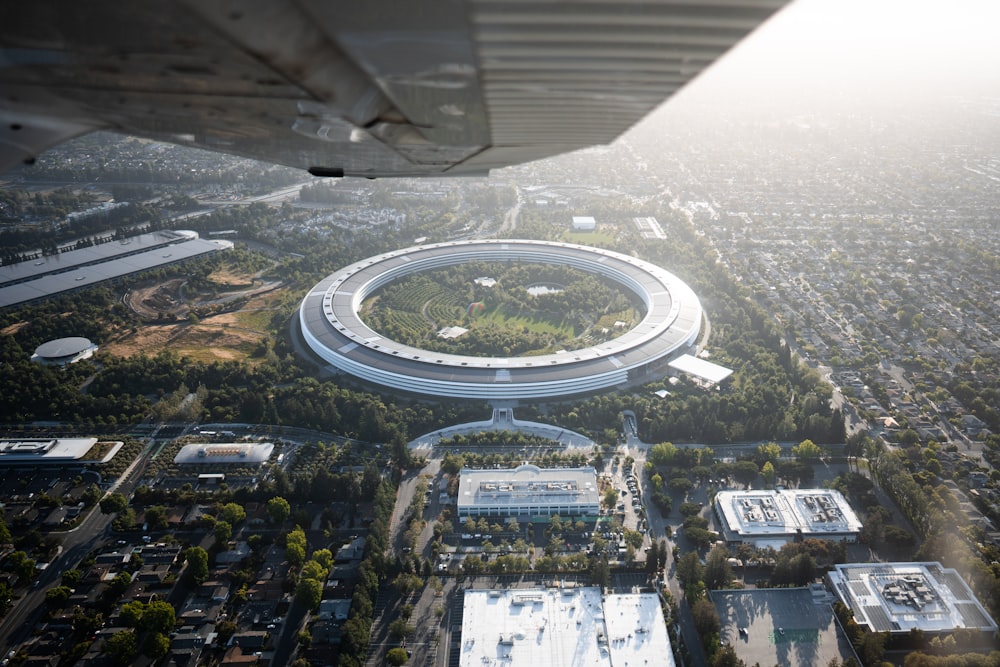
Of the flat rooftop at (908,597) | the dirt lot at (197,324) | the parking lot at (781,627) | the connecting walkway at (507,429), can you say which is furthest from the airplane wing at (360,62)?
the dirt lot at (197,324)

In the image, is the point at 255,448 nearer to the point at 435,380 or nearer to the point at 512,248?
the point at 435,380

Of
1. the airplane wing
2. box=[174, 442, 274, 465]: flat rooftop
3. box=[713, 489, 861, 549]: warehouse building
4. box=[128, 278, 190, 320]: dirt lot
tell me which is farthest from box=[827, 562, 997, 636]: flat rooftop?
box=[128, 278, 190, 320]: dirt lot

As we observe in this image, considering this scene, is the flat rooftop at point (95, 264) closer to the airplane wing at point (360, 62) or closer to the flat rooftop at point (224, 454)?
the flat rooftop at point (224, 454)

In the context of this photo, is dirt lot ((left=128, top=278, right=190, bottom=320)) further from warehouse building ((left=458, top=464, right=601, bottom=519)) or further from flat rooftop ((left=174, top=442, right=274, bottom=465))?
warehouse building ((left=458, top=464, right=601, bottom=519))

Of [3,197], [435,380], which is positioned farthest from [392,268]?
[3,197]

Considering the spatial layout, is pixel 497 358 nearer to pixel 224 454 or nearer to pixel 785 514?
pixel 224 454
